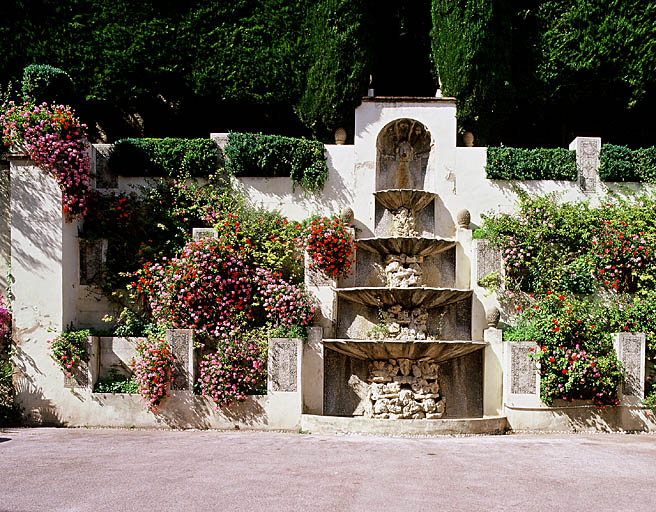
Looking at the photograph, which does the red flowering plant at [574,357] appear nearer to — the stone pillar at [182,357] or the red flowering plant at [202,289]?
the red flowering plant at [202,289]

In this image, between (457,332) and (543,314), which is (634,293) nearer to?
(543,314)

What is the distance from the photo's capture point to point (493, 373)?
10.8 metres

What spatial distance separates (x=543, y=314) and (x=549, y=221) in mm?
1930

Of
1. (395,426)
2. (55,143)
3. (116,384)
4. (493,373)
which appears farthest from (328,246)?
(55,143)

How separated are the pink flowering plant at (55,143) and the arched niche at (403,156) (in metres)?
5.52

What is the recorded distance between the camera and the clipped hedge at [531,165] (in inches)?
486

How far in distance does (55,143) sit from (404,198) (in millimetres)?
6045

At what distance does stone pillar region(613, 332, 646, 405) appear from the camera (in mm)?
10273

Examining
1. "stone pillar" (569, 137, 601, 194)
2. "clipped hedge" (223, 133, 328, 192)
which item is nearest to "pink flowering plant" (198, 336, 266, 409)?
"clipped hedge" (223, 133, 328, 192)

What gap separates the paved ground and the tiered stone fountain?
59.7 inches

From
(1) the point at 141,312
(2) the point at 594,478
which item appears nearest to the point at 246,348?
(1) the point at 141,312

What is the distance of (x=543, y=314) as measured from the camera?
1062 cm

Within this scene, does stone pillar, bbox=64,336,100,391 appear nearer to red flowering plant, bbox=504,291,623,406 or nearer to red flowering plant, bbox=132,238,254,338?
red flowering plant, bbox=132,238,254,338

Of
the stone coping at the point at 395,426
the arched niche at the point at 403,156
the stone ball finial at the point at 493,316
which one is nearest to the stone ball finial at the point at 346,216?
the arched niche at the point at 403,156
